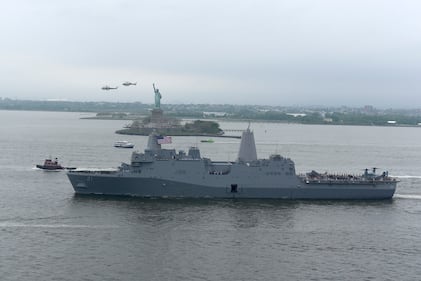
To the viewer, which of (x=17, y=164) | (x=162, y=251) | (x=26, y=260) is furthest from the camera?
(x=17, y=164)

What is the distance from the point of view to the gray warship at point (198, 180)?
2614cm

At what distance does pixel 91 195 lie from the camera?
86.8 ft

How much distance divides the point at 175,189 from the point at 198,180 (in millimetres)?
1268

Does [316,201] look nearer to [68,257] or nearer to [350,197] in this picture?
[350,197]

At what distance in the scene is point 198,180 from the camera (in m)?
26.4

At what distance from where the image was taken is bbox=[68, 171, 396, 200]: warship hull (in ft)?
85.8

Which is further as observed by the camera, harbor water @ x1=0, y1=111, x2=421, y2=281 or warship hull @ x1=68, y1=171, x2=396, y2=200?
warship hull @ x1=68, y1=171, x2=396, y2=200

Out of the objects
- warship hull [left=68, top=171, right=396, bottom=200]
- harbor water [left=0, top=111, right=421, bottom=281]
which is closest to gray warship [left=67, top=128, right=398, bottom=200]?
warship hull [left=68, top=171, right=396, bottom=200]

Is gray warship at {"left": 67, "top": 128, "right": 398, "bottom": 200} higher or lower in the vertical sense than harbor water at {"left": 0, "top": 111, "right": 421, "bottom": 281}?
higher

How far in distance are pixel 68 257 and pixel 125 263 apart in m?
1.93

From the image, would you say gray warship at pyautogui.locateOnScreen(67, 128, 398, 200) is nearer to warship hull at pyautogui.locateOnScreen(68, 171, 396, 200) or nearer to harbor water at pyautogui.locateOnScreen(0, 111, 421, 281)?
warship hull at pyautogui.locateOnScreen(68, 171, 396, 200)

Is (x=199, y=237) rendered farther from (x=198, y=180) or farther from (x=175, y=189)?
(x=198, y=180)

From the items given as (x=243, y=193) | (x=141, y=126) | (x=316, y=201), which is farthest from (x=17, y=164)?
(x=141, y=126)

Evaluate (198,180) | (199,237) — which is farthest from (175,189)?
(199,237)
